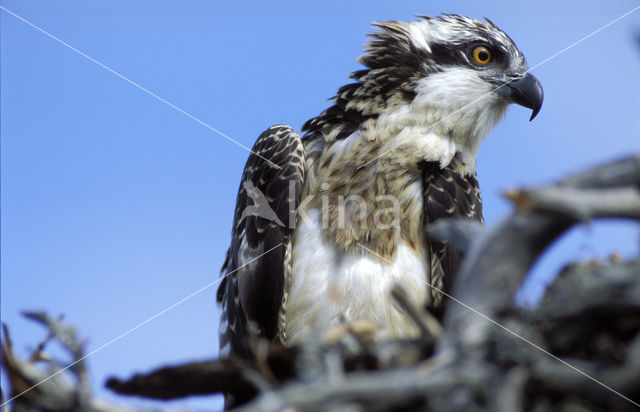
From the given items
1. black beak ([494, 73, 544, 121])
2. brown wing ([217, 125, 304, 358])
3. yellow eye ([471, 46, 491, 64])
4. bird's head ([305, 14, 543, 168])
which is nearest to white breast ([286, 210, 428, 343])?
brown wing ([217, 125, 304, 358])

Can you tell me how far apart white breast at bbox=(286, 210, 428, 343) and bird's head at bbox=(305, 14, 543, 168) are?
0.78 metres

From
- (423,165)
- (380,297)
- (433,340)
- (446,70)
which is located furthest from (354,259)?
(433,340)

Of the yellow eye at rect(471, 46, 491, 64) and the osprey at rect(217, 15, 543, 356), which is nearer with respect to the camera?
the osprey at rect(217, 15, 543, 356)

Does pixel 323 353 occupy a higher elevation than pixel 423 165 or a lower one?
lower

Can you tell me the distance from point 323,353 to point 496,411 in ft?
1.38

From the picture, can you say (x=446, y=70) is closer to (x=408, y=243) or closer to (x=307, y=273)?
(x=408, y=243)

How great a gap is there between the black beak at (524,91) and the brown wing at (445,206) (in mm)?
694

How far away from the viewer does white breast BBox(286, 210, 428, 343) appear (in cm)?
423

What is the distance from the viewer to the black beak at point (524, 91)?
16.2 ft

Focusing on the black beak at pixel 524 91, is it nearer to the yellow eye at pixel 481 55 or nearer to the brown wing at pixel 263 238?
the yellow eye at pixel 481 55

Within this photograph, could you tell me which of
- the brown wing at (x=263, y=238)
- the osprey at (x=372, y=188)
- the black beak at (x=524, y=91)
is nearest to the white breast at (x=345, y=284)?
the osprey at (x=372, y=188)

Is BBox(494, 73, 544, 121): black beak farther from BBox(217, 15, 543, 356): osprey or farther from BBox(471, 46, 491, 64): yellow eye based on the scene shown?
BBox(471, 46, 491, 64): yellow eye

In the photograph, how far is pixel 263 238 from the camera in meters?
4.47

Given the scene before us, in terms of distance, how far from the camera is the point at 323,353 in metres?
1.63
